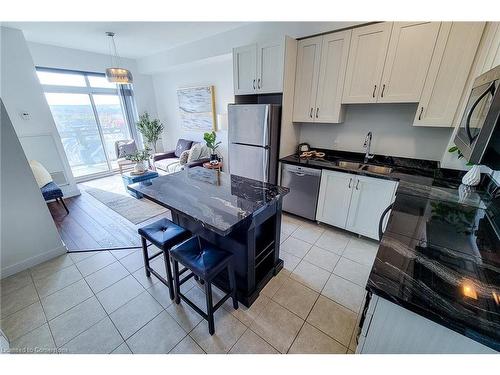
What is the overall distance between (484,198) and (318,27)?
8.10ft

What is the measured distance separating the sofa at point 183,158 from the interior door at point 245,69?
1837 mm

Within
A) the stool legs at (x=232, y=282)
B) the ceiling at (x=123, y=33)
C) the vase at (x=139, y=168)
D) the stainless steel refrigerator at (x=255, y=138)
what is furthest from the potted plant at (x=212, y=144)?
the stool legs at (x=232, y=282)

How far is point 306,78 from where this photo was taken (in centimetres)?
266

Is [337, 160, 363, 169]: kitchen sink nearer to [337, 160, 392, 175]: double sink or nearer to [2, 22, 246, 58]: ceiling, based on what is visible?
Answer: [337, 160, 392, 175]: double sink

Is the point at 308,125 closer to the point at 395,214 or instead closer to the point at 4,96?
the point at 395,214

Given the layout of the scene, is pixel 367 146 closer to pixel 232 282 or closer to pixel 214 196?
pixel 214 196

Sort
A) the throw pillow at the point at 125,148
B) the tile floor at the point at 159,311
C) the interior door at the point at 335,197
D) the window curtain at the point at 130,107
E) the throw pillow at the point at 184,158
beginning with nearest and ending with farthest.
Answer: the tile floor at the point at 159,311 < the interior door at the point at 335,197 < the throw pillow at the point at 184,158 < the throw pillow at the point at 125,148 < the window curtain at the point at 130,107

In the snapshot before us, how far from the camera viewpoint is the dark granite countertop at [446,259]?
0.70 meters

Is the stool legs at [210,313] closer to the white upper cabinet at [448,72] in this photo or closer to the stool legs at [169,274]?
the stool legs at [169,274]

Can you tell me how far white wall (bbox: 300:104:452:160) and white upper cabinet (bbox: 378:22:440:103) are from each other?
327 mm

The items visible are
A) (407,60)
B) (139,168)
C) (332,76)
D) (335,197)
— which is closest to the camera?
(407,60)

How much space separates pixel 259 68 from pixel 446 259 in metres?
2.75

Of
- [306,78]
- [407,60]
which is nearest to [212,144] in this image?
[306,78]
